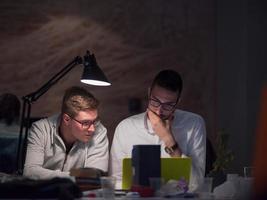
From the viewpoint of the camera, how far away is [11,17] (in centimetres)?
415

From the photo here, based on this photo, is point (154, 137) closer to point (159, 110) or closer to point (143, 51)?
point (159, 110)

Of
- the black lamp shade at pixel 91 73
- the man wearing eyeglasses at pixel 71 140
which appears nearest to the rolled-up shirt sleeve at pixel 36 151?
the man wearing eyeglasses at pixel 71 140

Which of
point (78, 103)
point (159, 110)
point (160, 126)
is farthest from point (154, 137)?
point (78, 103)

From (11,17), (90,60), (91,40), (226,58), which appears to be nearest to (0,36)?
(11,17)

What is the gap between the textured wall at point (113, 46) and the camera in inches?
163

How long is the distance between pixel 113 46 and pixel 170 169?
231cm

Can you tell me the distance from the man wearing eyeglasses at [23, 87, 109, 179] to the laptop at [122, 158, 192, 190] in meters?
0.70

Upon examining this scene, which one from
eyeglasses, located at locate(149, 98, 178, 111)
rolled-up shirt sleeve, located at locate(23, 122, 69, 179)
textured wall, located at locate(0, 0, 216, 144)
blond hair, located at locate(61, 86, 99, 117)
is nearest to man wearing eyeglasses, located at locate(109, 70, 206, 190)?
eyeglasses, located at locate(149, 98, 178, 111)

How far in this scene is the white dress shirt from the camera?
114 inches

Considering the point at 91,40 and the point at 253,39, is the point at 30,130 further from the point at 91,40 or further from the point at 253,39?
the point at 253,39

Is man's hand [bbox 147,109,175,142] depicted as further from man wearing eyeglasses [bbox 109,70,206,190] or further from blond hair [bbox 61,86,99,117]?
blond hair [bbox 61,86,99,117]

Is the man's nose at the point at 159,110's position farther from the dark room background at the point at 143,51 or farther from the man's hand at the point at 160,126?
the dark room background at the point at 143,51

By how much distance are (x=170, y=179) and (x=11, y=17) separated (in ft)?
8.73

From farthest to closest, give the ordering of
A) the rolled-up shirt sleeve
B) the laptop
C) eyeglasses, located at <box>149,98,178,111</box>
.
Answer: eyeglasses, located at <box>149,98,178,111</box>
the rolled-up shirt sleeve
the laptop
